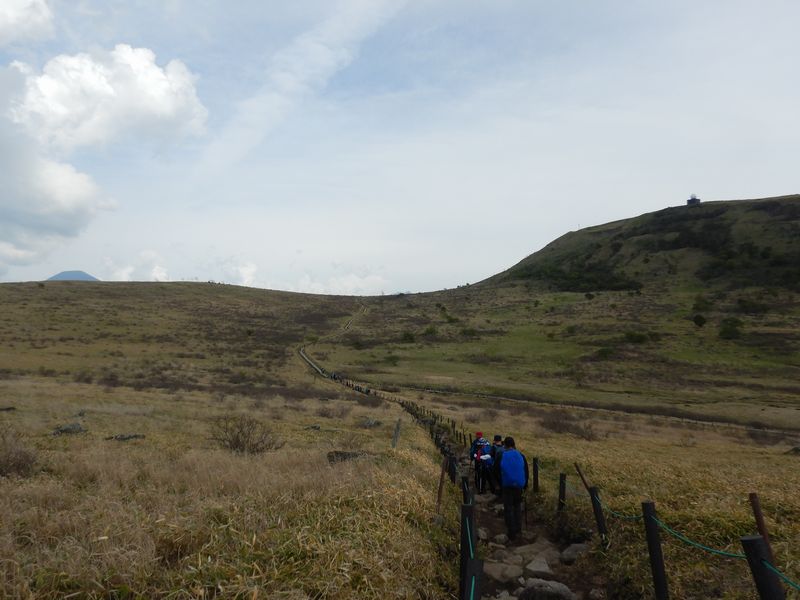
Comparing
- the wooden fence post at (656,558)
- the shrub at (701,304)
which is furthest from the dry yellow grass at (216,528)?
the shrub at (701,304)

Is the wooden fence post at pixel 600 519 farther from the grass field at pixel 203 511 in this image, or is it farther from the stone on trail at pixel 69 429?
the stone on trail at pixel 69 429

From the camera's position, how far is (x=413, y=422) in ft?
91.4

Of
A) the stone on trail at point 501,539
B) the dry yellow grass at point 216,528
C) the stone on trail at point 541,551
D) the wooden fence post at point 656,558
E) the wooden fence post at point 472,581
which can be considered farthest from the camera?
the stone on trail at point 501,539

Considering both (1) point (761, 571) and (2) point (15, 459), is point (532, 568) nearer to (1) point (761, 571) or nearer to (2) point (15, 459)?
(1) point (761, 571)

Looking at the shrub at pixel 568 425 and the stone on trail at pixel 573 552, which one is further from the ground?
the stone on trail at pixel 573 552

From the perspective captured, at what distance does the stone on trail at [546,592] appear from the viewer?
745cm

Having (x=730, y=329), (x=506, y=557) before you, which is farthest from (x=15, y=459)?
(x=730, y=329)

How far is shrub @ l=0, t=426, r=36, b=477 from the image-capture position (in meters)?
9.78

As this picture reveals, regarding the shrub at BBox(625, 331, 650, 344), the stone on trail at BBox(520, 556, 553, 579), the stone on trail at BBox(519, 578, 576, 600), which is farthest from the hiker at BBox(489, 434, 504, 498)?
the shrub at BBox(625, 331, 650, 344)

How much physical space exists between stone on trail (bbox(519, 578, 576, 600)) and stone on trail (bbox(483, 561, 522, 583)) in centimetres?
57

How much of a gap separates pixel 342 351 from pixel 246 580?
7083cm

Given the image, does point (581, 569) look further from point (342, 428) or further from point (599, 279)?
point (599, 279)

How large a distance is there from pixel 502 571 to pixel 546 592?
111 centimetres

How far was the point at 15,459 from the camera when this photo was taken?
10008 millimetres
